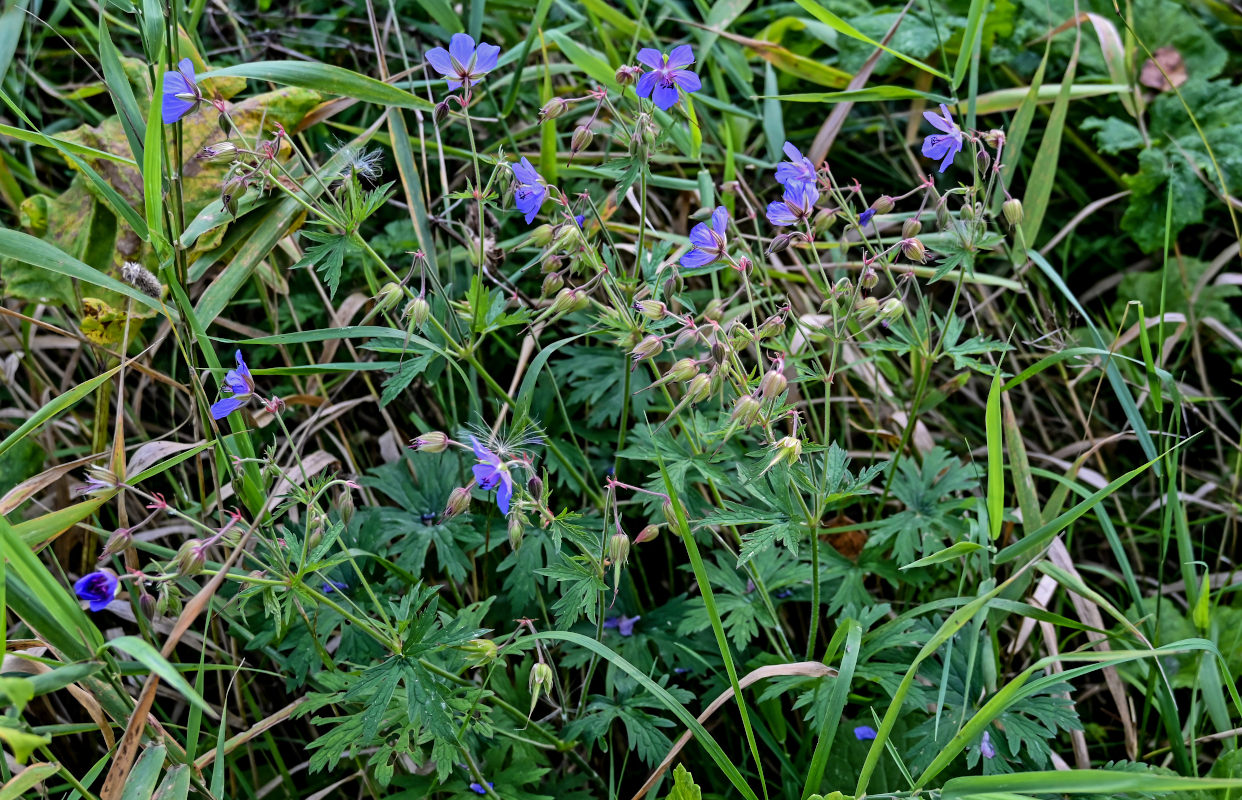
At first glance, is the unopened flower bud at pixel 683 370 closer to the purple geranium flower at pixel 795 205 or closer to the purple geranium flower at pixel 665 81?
the purple geranium flower at pixel 795 205

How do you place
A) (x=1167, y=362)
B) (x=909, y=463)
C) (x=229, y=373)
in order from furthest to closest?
1. (x=1167, y=362)
2. (x=909, y=463)
3. (x=229, y=373)

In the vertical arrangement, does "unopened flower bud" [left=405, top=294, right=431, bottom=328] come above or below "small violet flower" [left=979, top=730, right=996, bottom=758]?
above

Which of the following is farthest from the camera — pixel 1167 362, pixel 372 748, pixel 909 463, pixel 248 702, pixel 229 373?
pixel 1167 362

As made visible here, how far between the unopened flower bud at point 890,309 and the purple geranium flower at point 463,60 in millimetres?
868

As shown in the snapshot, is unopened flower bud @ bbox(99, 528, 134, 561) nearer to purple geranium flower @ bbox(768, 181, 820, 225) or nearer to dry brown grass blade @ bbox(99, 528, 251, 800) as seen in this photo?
dry brown grass blade @ bbox(99, 528, 251, 800)

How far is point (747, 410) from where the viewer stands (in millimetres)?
1543

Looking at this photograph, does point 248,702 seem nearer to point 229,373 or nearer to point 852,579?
point 229,373

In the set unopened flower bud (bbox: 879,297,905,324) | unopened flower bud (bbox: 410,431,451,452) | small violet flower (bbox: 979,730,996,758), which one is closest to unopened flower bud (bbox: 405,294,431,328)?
unopened flower bud (bbox: 410,431,451,452)

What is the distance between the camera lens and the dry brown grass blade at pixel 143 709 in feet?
4.58

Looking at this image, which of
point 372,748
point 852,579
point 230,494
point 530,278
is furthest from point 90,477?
point 852,579

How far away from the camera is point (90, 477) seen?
1.63 metres

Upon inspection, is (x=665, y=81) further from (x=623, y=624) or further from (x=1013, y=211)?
(x=623, y=624)

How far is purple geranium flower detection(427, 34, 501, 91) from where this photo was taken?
1.74m

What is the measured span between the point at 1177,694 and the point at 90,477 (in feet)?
8.50
